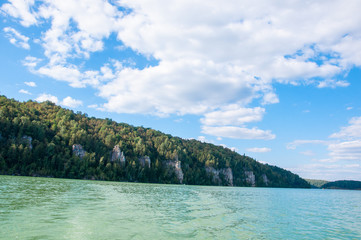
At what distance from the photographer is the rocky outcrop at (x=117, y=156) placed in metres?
145

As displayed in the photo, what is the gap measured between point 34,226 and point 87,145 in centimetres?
13585

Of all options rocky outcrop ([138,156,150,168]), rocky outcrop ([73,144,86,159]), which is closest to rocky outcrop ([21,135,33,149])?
rocky outcrop ([73,144,86,159])

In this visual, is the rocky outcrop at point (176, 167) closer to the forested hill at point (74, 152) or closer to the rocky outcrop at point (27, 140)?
the forested hill at point (74, 152)

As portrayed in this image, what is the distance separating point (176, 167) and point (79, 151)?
70.9m

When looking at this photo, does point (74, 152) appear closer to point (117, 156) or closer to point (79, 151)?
point (79, 151)

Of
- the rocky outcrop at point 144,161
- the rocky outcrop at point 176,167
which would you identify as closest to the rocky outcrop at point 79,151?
the rocky outcrop at point 144,161

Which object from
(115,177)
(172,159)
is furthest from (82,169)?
(172,159)

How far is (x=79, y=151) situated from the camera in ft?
433

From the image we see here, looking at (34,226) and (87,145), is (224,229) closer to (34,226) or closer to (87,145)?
(34,226)

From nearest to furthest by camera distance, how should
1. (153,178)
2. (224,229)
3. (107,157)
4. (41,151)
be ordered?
(224,229) < (41,151) < (107,157) < (153,178)

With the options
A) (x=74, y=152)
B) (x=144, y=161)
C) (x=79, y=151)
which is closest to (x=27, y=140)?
(x=74, y=152)

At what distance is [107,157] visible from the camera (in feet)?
464

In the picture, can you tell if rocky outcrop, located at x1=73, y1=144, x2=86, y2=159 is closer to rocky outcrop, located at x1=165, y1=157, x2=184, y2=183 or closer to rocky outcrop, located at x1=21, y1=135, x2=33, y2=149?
rocky outcrop, located at x1=21, y1=135, x2=33, y2=149

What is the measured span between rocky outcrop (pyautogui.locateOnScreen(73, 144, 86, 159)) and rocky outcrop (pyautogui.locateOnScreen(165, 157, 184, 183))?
66.1 m
